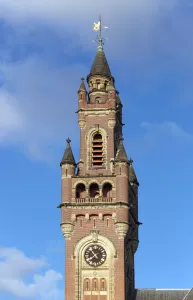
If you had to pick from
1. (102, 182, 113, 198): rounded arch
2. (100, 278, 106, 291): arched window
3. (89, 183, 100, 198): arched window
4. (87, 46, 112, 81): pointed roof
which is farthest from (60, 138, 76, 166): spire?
(100, 278, 106, 291): arched window

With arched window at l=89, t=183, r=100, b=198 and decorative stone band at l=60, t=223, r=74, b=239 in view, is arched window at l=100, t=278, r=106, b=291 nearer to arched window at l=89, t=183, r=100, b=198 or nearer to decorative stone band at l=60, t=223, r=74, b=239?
decorative stone band at l=60, t=223, r=74, b=239

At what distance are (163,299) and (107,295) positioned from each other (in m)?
8.28

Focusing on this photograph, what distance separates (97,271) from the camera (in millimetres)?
88250

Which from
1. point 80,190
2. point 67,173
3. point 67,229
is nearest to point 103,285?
point 67,229

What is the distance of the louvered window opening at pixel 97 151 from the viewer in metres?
94.7

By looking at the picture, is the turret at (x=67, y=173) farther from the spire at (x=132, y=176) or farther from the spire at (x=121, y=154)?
the spire at (x=132, y=176)

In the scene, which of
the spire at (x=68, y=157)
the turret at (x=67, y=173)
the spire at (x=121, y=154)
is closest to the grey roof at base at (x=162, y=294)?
the turret at (x=67, y=173)

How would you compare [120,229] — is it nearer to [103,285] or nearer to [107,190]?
[107,190]

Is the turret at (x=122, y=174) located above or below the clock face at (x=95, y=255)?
above

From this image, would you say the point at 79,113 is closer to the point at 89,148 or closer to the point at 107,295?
the point at 89,148

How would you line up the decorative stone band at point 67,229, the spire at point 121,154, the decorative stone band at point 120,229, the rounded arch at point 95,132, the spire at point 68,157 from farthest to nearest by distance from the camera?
the rounded arch at point 95,132
the spire at point 68,157
the spire at point 121,154
the decorative stone band at point 67,229
the decorative stone band at point 120,229

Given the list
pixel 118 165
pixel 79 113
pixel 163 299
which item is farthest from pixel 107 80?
pixel 163 299

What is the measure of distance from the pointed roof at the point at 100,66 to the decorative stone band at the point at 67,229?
64.8ft

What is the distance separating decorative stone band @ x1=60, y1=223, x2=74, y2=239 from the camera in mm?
89812
